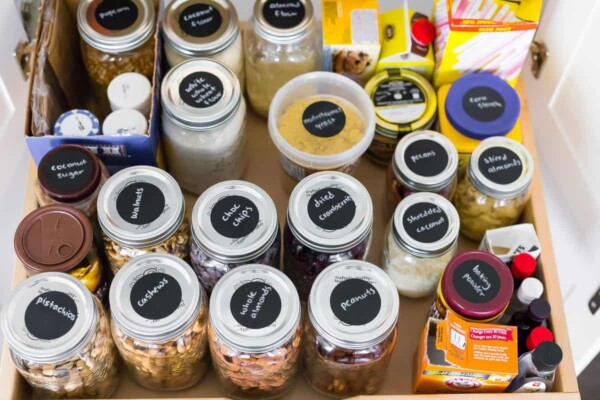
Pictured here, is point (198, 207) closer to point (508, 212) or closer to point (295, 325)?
point (295, 325)

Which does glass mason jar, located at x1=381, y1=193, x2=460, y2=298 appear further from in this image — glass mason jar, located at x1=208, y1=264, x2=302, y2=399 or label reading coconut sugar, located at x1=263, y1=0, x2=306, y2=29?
label reading coconut sugar, located at x1=263, y1=0, x2=306, y2=29

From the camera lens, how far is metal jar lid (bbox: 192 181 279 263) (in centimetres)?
94

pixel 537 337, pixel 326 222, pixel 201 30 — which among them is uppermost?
pixel 201 30

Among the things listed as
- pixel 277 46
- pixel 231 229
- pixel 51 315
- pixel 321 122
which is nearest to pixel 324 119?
pixel 321 122

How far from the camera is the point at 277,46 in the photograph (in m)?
1.17

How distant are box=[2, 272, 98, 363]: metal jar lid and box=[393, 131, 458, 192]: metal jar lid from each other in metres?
0.48

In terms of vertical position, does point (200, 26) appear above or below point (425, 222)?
above

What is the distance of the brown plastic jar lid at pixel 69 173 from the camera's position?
1000mm

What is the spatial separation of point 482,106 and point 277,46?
0.34 meters

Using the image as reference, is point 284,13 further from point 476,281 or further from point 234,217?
point 476,281

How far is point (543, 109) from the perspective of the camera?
1.34m

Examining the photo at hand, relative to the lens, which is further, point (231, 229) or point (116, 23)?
point (116, 23)

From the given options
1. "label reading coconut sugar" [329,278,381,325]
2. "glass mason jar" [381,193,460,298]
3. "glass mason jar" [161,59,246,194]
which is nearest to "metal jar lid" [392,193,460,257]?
"glass mason jar" [381,193,460,298]

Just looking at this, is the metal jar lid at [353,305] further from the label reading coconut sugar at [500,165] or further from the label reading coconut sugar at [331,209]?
the label reading coconut sugar at [500,165]
